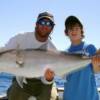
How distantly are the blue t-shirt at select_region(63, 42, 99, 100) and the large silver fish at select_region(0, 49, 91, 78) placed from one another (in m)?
0.24

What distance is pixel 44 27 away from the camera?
6566 mm

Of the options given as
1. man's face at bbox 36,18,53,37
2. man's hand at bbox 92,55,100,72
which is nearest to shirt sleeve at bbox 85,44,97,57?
man's hand at bbox 92,55,100,72

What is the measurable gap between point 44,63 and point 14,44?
110 cm

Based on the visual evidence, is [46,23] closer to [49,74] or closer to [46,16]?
[46,16]

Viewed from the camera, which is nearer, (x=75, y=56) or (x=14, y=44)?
(x=75, y=56)

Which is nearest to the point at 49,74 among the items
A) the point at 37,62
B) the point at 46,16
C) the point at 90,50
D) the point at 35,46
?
the point at 37,62

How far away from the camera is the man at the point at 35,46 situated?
6.59 m

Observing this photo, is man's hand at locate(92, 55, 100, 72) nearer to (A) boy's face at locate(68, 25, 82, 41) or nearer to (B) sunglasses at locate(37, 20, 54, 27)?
(A) boy's face at locate(68, 25, 82, 41)

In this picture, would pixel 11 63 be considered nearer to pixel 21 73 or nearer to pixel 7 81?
pixel 21 73

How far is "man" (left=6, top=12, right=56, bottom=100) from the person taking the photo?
6594 mm

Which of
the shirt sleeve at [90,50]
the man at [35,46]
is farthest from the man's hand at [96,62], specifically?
the man at [35,46]

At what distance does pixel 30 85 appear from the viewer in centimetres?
668

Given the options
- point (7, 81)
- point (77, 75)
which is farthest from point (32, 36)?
point (7, 81)

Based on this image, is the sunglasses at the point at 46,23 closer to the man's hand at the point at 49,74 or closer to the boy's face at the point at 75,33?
the boy's face at the point at 75,33
